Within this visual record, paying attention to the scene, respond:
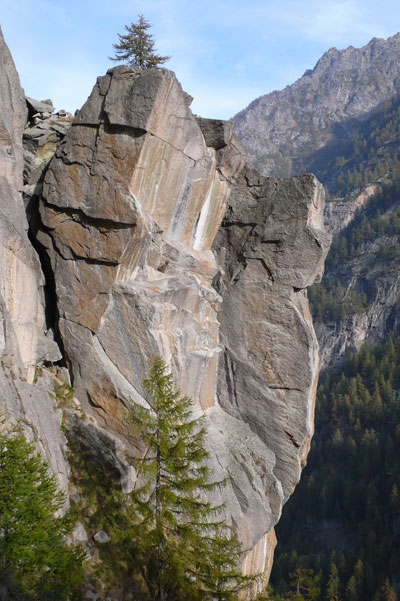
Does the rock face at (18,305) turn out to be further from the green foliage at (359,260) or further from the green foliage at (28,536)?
the green foliage at (359,260)

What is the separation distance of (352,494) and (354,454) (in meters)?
11.0

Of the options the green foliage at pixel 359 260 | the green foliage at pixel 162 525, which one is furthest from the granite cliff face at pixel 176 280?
the green foliage at pixel 359 260

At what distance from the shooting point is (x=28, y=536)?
1248cm

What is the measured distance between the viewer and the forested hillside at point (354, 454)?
2719 inches

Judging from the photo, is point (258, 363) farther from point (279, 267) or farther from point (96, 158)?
point (96, 158)

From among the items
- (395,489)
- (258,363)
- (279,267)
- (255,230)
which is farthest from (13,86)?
(395,489)

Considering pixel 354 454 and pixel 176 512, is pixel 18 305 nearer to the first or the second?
pixel 176 512

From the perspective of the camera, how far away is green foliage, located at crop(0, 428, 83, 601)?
12.3 m

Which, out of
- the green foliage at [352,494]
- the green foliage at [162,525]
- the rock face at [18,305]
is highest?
the rock face at [18,305]

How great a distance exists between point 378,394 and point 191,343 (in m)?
93.7

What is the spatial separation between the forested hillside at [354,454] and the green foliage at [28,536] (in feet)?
54.2

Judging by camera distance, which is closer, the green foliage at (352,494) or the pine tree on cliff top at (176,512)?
the pine tree on cliff top at (176,512)

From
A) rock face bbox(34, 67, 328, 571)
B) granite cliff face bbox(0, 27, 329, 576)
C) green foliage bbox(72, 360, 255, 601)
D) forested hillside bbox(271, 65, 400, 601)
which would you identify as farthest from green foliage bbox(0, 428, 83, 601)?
forested hillside bbox(271, 65, 400, 601)

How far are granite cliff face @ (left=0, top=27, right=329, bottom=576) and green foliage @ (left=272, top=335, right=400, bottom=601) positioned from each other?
3447 centimetres
